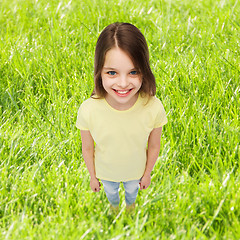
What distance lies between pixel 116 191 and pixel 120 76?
0.72m

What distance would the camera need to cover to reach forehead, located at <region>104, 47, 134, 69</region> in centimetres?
198

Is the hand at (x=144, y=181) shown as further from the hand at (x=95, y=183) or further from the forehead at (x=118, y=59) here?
the forehead at (x=118, y=59)

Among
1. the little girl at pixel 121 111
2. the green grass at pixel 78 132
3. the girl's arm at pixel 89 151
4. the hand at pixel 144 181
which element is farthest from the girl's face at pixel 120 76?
the green grass at pixel 78 132

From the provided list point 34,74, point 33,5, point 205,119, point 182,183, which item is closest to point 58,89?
point 34,74

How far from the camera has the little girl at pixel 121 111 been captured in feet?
6.56

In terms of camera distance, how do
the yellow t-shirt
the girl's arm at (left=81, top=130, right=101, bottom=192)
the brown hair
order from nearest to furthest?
1. the brown hair
2. the yellow t-shirt
3. the girl's arm at (left=81, top=130, right=101, bottom=192)

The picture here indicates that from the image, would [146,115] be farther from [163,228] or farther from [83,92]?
[83,92]

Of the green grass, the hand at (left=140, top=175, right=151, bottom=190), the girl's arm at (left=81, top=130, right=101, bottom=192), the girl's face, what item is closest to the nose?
the girl's face

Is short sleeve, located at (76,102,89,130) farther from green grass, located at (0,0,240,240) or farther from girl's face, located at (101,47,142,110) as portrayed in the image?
green grass, located at (0,0,240,240)

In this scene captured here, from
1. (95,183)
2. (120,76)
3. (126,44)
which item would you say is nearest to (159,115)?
(120,76)

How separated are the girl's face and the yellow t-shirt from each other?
8 cm

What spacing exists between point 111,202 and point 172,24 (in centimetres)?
272

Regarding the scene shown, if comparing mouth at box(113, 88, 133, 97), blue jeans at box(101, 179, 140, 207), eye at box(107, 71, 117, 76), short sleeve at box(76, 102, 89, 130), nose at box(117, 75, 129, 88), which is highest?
eye at box(107, 71, 117, 76)

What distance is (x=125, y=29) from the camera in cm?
200
